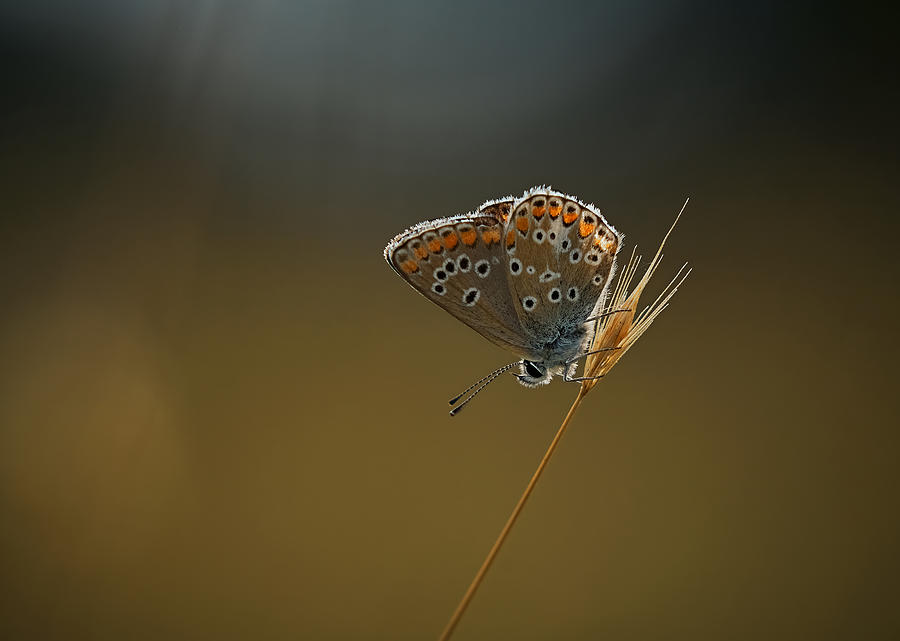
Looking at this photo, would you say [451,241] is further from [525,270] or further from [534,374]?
[534,374]

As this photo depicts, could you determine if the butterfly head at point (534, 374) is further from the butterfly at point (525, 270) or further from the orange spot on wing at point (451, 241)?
the orange spot on wing at point (451, 241)

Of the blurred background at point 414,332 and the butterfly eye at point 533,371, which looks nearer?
the butterfly eye at point 533,371

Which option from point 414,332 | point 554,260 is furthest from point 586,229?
point 414,332

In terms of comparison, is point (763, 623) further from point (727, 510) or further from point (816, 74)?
point (816, 74)

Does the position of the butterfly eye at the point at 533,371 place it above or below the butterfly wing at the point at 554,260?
below

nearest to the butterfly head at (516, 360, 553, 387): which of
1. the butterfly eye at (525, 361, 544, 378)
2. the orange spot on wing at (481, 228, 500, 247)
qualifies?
the butterfly eye at (525, 361, 544, 378)

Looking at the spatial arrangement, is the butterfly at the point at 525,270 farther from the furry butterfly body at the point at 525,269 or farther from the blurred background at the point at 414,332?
the blurred background at the point at 414,332

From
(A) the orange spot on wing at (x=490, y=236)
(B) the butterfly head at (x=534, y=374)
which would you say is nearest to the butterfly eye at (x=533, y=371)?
(B) the butterfly head at (x=534, y=374)

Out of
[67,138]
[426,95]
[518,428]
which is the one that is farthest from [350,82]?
[518,428]
